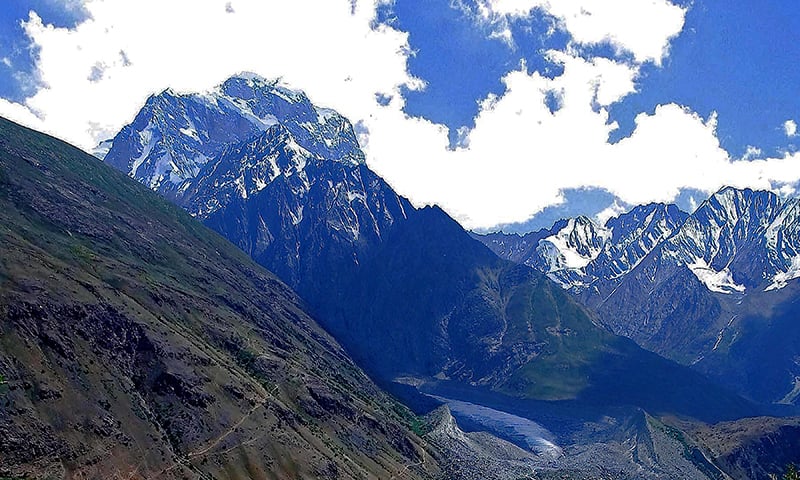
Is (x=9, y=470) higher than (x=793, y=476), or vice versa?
(x=793, y=476)

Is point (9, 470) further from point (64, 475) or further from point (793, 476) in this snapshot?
point (793, 476)

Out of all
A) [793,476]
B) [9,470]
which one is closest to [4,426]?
[9,470]

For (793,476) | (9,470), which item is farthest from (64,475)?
(793,476)

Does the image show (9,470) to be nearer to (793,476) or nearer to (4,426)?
(4,426)

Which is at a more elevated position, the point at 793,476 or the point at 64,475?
the point at 793,476

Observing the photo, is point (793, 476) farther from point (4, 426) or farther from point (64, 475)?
point (4, 426)

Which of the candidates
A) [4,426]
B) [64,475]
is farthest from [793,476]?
[4,426]

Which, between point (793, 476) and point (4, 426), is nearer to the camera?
point (793, 476)

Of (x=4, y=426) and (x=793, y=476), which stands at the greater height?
(x=793, y=476)
